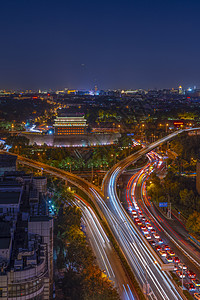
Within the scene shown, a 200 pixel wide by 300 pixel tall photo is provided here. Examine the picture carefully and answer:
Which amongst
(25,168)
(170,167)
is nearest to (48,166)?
(25,168)

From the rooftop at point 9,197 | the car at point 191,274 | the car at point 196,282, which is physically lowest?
the car at point 196,282


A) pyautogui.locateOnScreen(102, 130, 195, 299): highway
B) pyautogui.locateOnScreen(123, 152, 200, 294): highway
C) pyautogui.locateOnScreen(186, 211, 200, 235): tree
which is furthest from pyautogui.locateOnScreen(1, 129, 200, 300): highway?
pyautogui.locateOnScreen(186, 211, 200, 235): tree

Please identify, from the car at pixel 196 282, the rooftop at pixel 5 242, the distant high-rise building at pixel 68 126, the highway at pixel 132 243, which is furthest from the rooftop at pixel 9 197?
the distant high-rise building at pixel 68 126

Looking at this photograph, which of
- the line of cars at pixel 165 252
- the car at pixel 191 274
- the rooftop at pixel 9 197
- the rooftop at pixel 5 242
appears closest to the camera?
the rooftop at pixel 5 242

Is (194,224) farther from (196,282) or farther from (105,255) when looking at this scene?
(105,255)

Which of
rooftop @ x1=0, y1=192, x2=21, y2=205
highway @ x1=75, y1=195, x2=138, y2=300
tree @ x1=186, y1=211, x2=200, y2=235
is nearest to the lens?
highway @ x1=75, y1=195, x2=138, y2=300

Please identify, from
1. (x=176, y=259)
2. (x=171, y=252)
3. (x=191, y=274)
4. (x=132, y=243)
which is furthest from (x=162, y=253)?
(x=191, y=274)

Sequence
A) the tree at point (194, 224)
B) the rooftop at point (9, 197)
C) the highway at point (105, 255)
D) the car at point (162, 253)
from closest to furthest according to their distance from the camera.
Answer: the highway at point (105, 255) < the rooftop at point (9, 197) < the car at point (162, 253) < the tree at point (194, 224)

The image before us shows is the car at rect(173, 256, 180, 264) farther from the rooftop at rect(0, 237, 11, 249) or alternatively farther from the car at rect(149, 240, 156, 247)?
the rooftop at rect(0, 237, 11, 249)

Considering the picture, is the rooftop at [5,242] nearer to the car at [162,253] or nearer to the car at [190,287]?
the car at [190,287]
